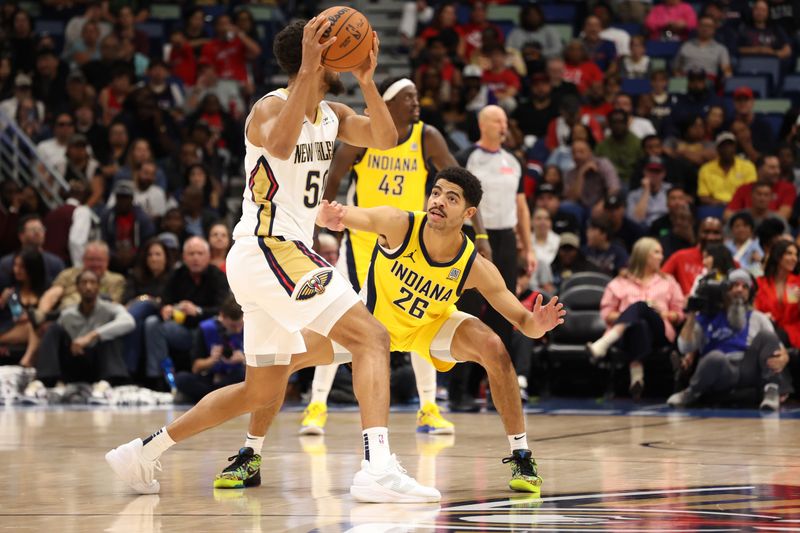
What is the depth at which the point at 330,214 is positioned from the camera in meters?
5.47

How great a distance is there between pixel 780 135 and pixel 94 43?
8793 millimetres

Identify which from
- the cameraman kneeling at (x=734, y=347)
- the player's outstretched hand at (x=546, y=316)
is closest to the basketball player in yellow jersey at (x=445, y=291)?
the player's outstretched hand at (x=546, y=316)

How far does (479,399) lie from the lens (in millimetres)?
11344

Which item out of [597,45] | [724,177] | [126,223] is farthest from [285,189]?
[597,45]

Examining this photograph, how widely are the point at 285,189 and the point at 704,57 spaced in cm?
1117

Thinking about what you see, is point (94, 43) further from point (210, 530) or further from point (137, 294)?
point (210, 530)

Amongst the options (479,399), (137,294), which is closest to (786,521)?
(479,399)

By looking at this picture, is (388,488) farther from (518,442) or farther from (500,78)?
(500,78)

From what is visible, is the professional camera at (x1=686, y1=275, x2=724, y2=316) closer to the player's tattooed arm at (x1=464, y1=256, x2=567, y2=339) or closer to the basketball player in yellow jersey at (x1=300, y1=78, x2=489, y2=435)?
the basketball player in yellow jersey at (x1=300, y1=78, x2=489, y2=435)

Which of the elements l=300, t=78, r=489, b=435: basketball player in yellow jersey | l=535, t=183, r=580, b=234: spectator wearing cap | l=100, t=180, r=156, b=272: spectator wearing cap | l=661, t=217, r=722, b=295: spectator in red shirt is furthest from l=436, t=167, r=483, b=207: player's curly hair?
l=100, t=180, r=156, b=272: spectator wearing cap

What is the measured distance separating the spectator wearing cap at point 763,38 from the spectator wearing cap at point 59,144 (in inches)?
317

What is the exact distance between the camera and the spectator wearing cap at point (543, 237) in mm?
12305

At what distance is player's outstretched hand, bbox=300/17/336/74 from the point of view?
516 centimetres

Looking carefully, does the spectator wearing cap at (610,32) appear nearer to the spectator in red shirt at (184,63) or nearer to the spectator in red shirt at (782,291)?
the spectator in red shirt at (184,63)
